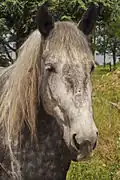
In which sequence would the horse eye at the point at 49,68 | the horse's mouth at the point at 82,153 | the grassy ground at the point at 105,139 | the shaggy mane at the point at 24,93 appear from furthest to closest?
the grassy ground at the point at 105,139
the shaggy mane at the point at 24,93
the horse eye at the point at 49,68
the horse's mouth at the point at 82,153

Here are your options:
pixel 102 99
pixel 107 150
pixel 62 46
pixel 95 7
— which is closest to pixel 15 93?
pixel 62 46

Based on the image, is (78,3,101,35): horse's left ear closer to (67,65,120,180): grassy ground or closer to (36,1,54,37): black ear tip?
(36,1,54,37): black ear tip

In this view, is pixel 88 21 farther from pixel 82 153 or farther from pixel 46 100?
pixel 82 153

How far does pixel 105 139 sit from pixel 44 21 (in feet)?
11.1

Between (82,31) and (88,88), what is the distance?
0.41 m

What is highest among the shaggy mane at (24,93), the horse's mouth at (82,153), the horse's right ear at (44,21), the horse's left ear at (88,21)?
the horse's right ear at (44,21)

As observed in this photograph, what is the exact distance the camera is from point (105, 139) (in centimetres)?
549

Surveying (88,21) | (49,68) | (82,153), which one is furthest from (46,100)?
(88,21)

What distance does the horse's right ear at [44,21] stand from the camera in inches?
90.7

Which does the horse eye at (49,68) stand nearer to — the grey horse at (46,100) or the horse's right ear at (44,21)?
the grey horse at (46,100)

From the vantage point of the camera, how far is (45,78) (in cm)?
228

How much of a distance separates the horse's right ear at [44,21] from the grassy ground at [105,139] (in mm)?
1780

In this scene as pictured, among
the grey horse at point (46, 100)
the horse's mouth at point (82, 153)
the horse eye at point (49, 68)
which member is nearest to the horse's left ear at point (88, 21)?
the grey horse at point (46, 100)

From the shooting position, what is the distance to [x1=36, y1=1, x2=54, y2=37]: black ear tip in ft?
7.56
